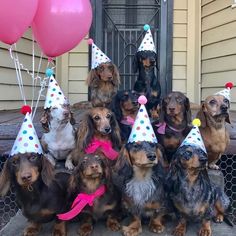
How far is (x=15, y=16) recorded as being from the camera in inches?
127

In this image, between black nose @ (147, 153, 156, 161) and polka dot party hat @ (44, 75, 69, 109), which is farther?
polka dot party hat @ (44, 75, 69, 109)

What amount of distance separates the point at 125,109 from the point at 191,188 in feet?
3.28

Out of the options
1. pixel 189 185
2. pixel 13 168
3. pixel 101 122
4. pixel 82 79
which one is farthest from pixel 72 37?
pixel 82 79

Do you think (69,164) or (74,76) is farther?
(74,76)

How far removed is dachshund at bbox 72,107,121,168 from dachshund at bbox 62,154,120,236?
11.2 inches

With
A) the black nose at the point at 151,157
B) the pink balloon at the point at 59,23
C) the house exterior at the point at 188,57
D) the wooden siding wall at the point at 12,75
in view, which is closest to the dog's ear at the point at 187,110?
the black nose at the point at 151,157

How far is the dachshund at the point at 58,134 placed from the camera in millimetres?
3221

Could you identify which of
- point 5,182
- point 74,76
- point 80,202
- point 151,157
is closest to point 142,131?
point 151,157

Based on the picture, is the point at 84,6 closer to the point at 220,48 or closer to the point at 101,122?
the point at 101,122

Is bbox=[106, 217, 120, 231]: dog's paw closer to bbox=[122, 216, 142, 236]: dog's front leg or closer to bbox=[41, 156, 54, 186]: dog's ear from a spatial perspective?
bbox=[122, 216, 142, 236]: dog's front leg

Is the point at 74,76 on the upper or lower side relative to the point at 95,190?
upper

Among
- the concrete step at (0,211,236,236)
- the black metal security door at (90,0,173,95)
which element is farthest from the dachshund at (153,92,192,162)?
the black metal security door at (90,0,173,95)

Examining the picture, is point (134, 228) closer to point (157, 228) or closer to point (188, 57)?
point (157, 228)

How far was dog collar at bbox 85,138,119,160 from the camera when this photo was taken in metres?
3.08
